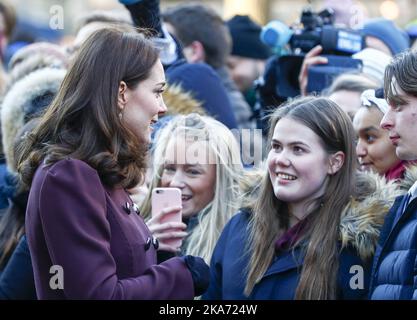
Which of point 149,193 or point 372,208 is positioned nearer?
point 372,208

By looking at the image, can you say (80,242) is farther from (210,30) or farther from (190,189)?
(210,30)

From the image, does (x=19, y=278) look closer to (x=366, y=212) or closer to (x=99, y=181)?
(x=99, y=181)

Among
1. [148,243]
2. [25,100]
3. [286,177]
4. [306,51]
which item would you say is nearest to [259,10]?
[306,51]

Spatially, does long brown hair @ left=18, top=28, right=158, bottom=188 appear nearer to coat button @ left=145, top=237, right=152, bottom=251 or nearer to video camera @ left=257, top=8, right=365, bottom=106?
coat button @ left=145, top=237, right=152, bottom=251

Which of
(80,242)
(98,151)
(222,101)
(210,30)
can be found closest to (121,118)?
(98,151)

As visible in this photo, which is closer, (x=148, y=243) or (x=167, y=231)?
(x=148, y=243)

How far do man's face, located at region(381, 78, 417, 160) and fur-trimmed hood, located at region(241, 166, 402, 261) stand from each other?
330mm

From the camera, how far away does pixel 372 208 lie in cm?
402

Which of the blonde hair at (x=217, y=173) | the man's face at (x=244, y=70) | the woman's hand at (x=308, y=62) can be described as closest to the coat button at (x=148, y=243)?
the blonde hair at (x=217, y=173)

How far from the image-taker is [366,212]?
4004 millimetres

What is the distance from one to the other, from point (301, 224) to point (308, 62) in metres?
1.72

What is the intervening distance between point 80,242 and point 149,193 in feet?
5.68

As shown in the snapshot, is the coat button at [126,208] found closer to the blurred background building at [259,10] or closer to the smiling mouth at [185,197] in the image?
the smiling mouth at [185,197]

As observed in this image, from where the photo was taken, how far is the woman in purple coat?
3166 mm
